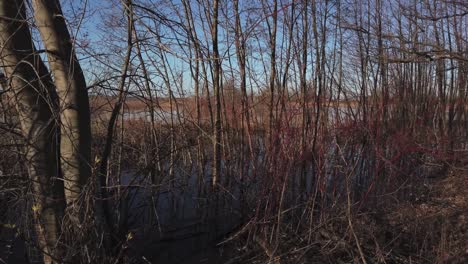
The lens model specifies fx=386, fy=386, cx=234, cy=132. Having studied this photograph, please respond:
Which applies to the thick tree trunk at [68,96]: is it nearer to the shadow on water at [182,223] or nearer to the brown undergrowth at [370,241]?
the shadow on water at [182,223]

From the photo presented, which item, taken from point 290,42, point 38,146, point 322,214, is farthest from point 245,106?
point 38,146

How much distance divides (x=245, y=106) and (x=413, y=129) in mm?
4596

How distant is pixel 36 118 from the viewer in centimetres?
277

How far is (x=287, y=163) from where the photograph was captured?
3936 millimetres

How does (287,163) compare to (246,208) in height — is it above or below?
above

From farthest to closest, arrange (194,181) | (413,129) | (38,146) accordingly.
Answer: (413,129) < (194,181) < (38,146)

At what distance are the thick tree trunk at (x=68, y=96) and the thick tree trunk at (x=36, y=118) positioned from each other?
0.25 feet

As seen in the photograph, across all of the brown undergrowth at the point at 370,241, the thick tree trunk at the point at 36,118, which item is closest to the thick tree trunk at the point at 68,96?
the thick tree trunk at the point at 36,118

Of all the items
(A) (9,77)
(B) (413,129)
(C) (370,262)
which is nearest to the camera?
(A) (9,77)

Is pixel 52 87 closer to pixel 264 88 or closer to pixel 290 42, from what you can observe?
pixel 264 88

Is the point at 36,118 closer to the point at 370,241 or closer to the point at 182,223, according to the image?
the point at 182,223

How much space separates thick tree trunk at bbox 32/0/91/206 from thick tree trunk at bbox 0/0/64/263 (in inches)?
3.0

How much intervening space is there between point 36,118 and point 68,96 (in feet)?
0.93

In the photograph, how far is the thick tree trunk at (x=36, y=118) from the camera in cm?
265
